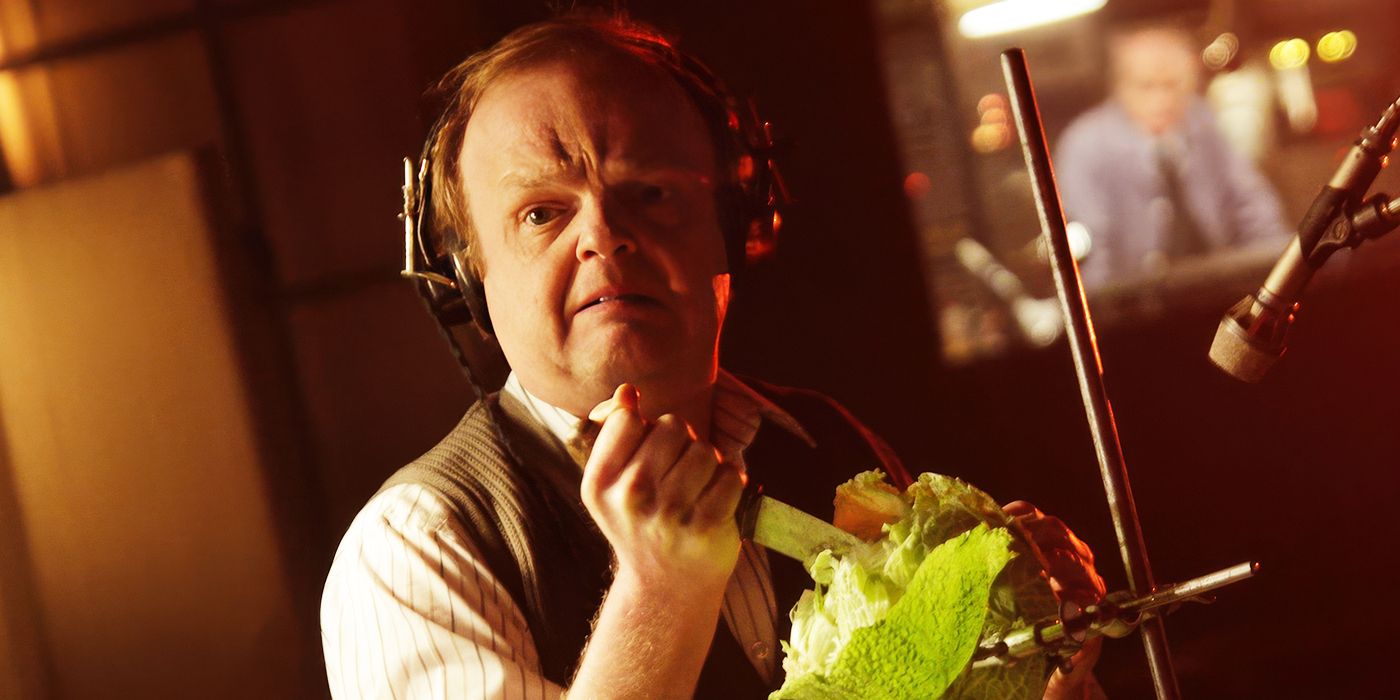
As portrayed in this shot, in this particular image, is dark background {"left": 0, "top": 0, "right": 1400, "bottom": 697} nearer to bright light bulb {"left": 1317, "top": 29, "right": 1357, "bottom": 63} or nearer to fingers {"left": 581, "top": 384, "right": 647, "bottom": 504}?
bright light bulb {"left": 1317, "top": 29, "right": 1357, "bottom": 63}

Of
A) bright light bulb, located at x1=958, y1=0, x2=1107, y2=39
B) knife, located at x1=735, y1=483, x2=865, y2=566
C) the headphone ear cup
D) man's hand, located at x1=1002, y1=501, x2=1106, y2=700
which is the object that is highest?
bright light bulb, located at x1=958, y1=0, x2=1107, y2=39

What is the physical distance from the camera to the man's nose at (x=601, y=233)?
110 centimetres

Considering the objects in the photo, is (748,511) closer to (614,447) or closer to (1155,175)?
(614,447)

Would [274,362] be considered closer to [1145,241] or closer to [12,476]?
[12,476]

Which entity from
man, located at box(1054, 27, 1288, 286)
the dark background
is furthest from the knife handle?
man, located at box(1054, 27, 1288, 286)

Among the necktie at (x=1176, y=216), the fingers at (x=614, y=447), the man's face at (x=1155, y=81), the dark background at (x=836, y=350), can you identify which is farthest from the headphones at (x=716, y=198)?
the man's face at (x=1155, y=81)

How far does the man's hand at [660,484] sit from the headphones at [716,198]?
431 mm

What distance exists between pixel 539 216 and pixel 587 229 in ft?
0.19

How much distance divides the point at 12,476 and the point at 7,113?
1.73 ft

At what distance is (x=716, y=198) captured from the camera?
1.24 m

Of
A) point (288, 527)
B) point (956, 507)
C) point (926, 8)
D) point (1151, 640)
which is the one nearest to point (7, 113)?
point (288, 527)

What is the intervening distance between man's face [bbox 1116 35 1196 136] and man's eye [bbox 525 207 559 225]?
249cm

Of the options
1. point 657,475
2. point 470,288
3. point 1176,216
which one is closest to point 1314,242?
point 657,475

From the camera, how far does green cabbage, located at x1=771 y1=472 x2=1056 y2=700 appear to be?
71 cm
